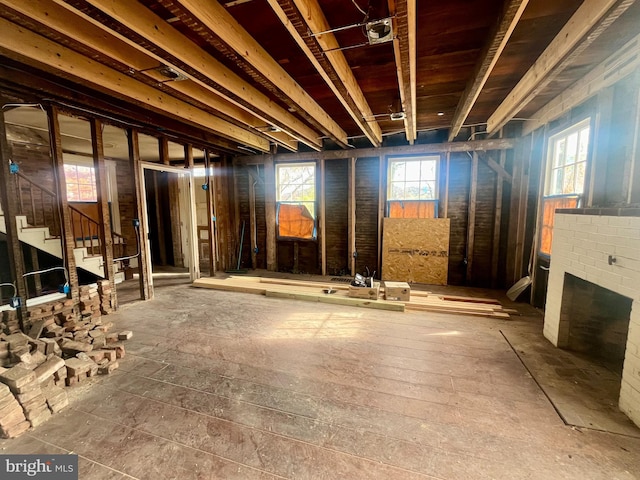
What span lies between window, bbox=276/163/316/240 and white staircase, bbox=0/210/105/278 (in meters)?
3.27

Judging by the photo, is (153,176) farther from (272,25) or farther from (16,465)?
(16,465)

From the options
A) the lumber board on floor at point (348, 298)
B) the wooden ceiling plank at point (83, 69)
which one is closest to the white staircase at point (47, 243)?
the lumber board on floor at point (348, 298)

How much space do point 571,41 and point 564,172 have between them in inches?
82.8

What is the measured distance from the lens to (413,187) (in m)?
5.15

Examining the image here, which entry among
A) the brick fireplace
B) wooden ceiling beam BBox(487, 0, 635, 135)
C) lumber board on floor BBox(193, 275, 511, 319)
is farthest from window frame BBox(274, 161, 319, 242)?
the brick fireplace

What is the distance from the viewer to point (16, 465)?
4.86ft

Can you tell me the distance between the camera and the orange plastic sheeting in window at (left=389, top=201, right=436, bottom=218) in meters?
5.05

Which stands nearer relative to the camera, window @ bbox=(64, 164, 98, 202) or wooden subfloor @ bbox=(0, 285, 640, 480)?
wooden subfloor @ bbox=(0, 285, 640, 480)

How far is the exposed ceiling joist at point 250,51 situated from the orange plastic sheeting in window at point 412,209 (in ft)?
7.92

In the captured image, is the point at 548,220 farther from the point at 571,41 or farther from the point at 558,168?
the point at 571,41

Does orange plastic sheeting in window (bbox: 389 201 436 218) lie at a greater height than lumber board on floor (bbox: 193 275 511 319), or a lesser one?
greater

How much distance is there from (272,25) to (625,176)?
3417 mm

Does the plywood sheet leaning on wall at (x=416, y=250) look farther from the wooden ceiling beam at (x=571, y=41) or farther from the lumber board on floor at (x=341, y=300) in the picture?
the wooden ceiling beam at (x=571, y=41)

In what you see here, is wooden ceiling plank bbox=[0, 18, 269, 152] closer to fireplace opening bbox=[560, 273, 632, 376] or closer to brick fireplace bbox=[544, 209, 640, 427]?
brick fireplace bbox=[544, 209, 640, 427]
